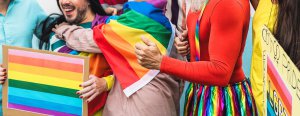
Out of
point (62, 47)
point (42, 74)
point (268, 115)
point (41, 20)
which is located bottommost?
point (268, 115)

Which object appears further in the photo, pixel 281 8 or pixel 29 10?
pixel 29 10

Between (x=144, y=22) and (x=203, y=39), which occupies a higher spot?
(x=144, y=22)

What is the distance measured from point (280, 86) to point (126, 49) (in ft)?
2.62

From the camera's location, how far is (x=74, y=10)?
5.67ft

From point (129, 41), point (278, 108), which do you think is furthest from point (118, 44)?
point (278, 108)

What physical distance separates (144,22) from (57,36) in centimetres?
40

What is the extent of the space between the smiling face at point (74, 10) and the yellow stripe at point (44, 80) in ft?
0.84

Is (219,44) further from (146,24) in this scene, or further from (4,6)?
(4,6)

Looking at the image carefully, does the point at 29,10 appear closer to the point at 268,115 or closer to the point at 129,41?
the point at 129,41

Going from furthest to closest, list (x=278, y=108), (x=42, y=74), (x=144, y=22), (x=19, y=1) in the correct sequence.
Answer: (x=19, y=1) < (x=42, y=74) < (x=144, y=22) < (x=278, y=108)

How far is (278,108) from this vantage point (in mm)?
812

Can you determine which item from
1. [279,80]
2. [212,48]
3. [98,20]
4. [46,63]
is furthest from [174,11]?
[279,80]

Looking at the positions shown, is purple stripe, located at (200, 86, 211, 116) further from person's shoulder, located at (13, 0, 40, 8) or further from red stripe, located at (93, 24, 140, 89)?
person's shoulder, located at (13, 0, 40, 8)

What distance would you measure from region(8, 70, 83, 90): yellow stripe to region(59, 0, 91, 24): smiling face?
0.26 metres
